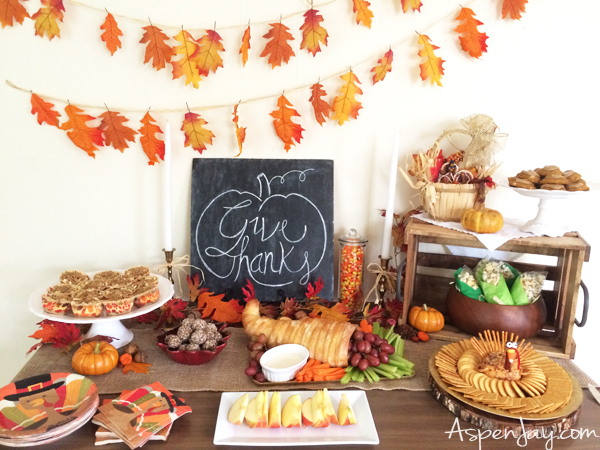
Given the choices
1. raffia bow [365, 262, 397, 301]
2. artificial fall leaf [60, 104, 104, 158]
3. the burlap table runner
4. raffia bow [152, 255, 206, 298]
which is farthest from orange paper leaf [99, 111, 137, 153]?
raffia bow [365, 262, 397, 301]

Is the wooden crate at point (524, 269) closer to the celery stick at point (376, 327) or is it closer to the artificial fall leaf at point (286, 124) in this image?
the celery stick at point (376, 327)

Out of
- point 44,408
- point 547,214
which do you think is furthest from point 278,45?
point 44,408

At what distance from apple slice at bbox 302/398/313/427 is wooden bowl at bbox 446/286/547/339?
538 millimetres

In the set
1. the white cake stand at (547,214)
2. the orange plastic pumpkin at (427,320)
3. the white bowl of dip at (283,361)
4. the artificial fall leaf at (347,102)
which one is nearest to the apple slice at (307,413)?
the white bowl of dip at (283,361)

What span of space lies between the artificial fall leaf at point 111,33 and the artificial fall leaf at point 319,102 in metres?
0.62

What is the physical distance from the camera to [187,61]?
1.35 meters

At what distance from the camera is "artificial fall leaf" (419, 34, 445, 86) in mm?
1304

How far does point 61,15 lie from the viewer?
1322mm

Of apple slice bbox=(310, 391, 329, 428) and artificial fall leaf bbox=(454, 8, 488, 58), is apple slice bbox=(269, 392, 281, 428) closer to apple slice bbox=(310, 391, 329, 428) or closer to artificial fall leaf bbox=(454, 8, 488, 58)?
apple slice bbox=(310, 391, 329, 428)

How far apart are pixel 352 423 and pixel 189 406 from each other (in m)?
0.35

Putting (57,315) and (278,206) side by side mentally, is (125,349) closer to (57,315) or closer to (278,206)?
(57,315)

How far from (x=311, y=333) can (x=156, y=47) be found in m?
0.98

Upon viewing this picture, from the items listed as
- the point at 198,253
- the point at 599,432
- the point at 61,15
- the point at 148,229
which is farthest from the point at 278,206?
Answer: the point at 599,432

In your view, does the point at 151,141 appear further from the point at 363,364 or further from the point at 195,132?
the point at 363,364
